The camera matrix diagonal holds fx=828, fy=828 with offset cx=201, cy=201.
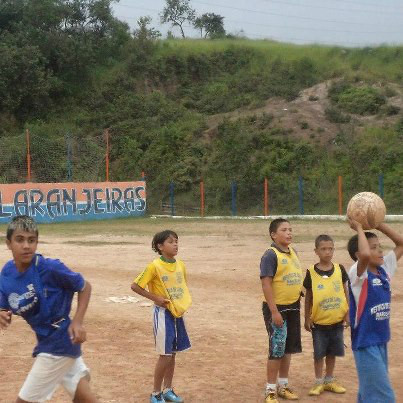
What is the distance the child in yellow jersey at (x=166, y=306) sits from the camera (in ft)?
22.9

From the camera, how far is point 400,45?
63.8m

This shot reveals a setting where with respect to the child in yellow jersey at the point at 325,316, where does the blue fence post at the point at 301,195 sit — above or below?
below

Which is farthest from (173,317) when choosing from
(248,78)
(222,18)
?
(222,18)

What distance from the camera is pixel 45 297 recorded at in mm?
5059

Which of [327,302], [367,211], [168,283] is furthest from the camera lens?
[327,302]

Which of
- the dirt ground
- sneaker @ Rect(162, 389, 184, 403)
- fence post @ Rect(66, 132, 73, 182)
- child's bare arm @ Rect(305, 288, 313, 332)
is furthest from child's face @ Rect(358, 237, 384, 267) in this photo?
fence post @ Rect(66, 132, 73, 182)

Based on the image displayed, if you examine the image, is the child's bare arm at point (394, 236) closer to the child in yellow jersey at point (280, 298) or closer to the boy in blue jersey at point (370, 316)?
the boy in blue jersey at point (370, 316)

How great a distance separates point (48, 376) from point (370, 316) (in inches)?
81.6

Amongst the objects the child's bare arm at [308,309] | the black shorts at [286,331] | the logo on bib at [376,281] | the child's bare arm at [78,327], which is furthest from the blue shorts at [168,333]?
the logo on bib at [376,281]

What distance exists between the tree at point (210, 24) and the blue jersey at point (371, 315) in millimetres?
72899

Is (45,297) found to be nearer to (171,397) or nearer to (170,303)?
(170,303)

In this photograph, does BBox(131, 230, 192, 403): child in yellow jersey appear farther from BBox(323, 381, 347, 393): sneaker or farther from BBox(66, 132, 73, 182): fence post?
BBox(66, 132, 73, 182): fence post

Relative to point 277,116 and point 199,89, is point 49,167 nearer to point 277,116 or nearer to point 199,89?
point 277,116

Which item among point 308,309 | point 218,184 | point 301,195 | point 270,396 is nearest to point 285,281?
point 308,309
